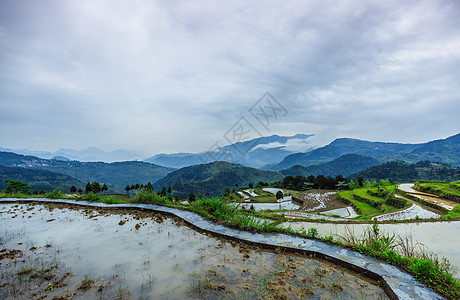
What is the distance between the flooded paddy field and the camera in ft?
11.4

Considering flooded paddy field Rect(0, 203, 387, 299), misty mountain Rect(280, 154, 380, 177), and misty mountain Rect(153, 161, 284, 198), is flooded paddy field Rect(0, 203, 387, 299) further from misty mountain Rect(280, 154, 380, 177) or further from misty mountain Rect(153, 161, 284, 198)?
misty mountain Rect(280, 154, 380, 177)

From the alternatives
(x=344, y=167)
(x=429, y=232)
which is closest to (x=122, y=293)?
(x=429, y=232)

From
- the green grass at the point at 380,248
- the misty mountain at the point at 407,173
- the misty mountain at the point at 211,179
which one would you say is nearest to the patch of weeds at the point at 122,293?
the green grass at the point at 380,248

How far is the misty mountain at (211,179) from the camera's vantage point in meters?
111

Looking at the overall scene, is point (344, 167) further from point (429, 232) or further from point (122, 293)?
point (122, 293)

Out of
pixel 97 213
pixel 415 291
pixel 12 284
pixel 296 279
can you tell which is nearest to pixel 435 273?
pixel 415 291

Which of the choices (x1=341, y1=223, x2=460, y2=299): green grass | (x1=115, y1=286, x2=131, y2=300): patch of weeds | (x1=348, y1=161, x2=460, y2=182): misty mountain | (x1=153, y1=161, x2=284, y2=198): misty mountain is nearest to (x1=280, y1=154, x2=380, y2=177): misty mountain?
(x1=153, y1=161, x2=284, y2=198): misty mountain

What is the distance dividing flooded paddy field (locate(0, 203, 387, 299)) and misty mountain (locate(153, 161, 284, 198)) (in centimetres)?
9387

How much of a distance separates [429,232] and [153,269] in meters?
10.7

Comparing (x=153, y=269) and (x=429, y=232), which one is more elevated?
(x=153, y=269)

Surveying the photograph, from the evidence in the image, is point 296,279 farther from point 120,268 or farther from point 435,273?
point 120,268

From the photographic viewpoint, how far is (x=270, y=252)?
5059 mm

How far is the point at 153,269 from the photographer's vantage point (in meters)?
4.22

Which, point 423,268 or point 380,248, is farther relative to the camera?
point 380,248
